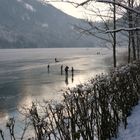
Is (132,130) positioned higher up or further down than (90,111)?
further down

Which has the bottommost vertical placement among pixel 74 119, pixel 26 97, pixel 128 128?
pixel 26 97

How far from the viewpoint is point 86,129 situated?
26.8ft

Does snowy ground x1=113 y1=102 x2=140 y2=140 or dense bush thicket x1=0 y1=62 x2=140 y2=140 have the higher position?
dense bush thicket x1=0 y1=62 x2=140 y2=140

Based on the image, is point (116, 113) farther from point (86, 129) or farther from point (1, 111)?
point (1, 111)

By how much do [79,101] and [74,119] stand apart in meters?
0.68

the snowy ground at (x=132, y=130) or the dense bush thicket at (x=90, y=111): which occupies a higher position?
the dense bush thicket at (x=90, y=111)

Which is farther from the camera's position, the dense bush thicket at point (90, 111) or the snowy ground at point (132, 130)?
the snowy ground at point (132, 130)

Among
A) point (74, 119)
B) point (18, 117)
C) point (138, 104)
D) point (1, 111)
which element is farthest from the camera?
point (1, 111)

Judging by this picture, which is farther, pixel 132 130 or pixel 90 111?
pixel 132 130

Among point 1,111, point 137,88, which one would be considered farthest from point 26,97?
point 137,88

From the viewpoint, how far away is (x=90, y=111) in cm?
936

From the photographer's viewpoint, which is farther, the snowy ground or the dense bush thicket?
the snowy ground

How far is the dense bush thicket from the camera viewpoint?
7648 millimetres

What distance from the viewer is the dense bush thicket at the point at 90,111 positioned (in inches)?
301
